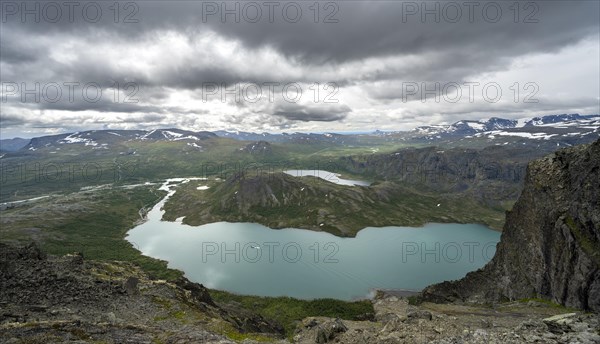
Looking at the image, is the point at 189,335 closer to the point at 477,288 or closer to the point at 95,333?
the point at 95,333

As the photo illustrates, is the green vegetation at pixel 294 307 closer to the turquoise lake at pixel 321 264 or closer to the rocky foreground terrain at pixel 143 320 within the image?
the turquoise lake at pixel 321 264

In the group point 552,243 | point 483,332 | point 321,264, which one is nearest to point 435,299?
point 552,243

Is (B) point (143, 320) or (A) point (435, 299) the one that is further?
(A) point (435, 299)

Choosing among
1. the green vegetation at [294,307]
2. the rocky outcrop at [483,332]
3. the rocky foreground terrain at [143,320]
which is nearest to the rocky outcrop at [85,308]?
the rocky foreground terrain at [143,320]

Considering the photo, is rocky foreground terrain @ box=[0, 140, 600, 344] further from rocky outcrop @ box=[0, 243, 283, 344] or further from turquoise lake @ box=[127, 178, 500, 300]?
turquoise lake @ box=[127, 178, 500, 300]

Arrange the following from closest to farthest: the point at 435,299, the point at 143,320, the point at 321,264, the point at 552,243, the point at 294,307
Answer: the point at 143,320, the point at 552,243, the point at 435,299, the point at 294,307, the point at 321,264

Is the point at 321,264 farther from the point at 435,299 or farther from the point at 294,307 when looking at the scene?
the point at 435,299

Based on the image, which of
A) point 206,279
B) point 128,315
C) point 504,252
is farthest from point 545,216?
point 206,279

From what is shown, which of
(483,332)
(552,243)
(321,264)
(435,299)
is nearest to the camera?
(483,332)
